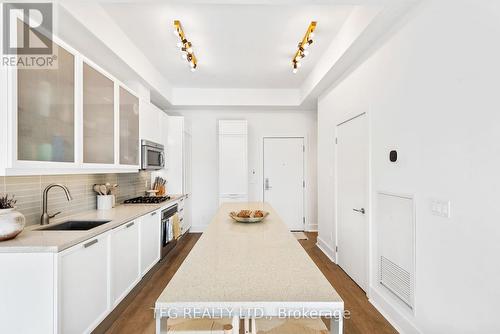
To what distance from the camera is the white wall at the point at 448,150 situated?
131cm

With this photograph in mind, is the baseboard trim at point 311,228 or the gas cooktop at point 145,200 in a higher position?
the gas cooktop at point 145,200

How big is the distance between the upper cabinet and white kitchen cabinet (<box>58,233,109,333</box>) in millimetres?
613

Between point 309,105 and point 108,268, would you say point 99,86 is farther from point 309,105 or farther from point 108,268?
point 309,105

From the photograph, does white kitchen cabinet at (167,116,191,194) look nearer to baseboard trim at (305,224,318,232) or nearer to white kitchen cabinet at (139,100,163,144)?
white kitchen cabinet at (139,100,163,144)

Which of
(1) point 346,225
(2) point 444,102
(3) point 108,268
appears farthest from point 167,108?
(2) point 444,102

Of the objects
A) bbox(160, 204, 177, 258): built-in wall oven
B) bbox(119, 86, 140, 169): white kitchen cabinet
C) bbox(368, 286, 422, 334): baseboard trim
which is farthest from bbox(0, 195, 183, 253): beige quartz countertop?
bbox(368, 286, 422, 334): baseboard trim

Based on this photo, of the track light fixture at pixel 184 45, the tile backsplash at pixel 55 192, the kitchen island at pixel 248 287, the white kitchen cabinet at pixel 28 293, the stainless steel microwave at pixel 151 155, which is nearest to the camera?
the kitchen island at pixel 248 287

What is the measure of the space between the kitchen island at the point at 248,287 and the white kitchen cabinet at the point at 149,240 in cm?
162

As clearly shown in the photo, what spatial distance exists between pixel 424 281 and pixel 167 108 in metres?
4.83

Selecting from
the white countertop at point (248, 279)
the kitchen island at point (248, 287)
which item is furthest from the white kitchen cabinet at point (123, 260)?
the kitchen island at point (248, 287)

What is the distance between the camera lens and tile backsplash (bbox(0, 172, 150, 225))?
190 cm

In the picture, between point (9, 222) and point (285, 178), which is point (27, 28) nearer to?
point (9, 222)

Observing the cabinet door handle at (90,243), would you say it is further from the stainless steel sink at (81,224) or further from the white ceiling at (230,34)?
the white ceiling at (230,34)

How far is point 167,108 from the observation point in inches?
197
